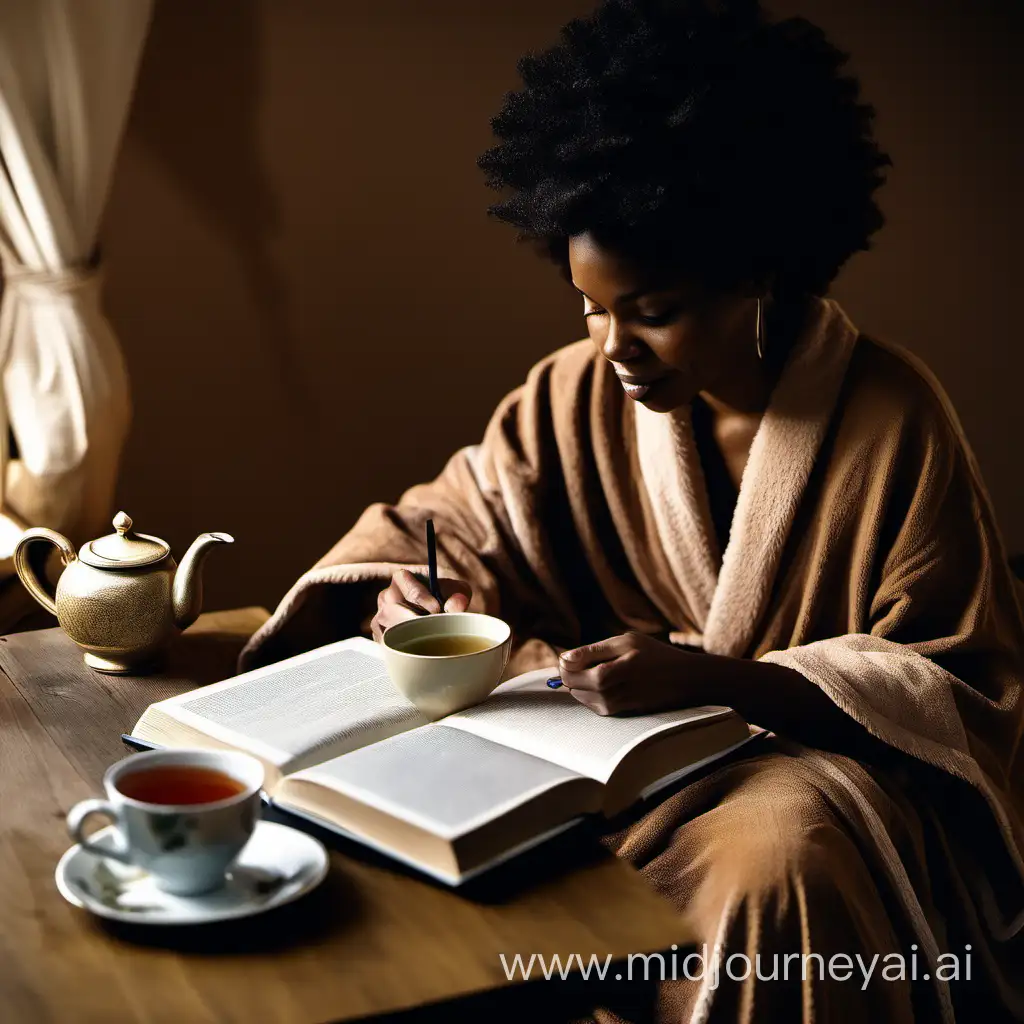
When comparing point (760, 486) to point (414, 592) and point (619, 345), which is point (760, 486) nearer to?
point (619, 345)

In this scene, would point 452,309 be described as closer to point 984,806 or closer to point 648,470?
point 648,470

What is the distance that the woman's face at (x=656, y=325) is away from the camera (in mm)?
1360

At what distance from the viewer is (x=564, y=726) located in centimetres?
110

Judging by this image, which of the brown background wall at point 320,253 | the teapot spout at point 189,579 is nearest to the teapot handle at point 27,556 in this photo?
the teapot spout at point 189,579

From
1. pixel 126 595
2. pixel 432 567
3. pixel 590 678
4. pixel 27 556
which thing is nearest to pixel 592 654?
pixel 590 678

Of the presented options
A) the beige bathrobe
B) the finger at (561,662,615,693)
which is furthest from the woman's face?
the finger at (561,662,615,693)

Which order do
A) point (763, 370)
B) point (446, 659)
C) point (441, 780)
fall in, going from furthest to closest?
point (763, 370)
point (446, 659)
point (441, 780)

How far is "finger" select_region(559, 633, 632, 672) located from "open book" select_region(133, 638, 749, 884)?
4 centimetres

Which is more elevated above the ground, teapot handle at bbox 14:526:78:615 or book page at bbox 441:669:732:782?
teapot handle at bbox 14:526:78:615

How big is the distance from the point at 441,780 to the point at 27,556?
67 cm

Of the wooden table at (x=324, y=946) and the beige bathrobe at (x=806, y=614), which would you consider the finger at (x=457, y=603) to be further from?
the wooden table at (x=324, y=946)

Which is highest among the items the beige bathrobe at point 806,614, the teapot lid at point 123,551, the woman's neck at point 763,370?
the woman's neck at point 763,370

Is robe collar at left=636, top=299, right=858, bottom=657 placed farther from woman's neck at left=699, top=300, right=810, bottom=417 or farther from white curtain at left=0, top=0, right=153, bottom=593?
white curtain at left=0, top=0, right=153, bottom=593

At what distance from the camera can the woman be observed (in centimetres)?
115
